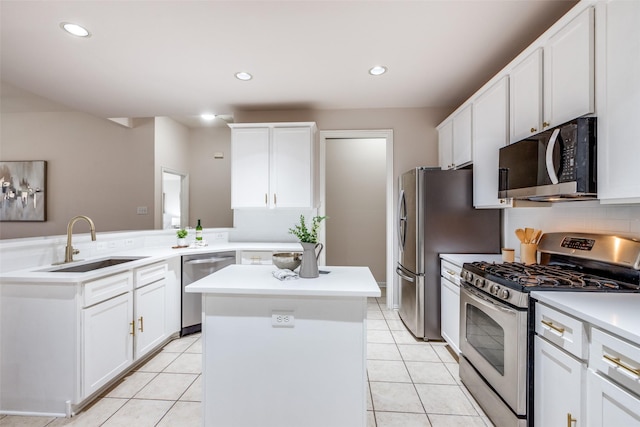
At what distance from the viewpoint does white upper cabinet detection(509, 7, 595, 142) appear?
154cm

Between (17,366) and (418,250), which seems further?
(418,250)

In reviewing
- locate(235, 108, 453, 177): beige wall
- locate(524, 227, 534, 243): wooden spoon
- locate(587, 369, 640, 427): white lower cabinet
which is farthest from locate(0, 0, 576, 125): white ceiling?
locate(587, 369, 640, 427): white lower cabinet

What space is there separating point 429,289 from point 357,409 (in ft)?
5.37

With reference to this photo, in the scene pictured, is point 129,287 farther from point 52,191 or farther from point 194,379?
point 52,191

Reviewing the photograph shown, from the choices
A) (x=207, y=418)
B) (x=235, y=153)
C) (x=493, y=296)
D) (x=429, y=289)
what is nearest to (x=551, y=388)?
(x=493, y=296)

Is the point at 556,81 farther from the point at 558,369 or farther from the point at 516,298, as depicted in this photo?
the point at 558,369

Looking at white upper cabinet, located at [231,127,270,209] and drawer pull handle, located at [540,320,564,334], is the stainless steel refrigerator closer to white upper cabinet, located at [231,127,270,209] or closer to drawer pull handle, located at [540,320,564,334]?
drawer pull handle, located at [540,320,564,334]

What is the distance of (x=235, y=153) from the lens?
367cm

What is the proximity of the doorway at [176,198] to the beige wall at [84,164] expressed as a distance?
0.71m

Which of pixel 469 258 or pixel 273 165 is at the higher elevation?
pixel 273 165

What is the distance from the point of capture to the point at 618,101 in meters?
1.38

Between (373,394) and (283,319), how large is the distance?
106 centimetres

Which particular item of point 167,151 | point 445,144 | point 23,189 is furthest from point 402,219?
point 23,189

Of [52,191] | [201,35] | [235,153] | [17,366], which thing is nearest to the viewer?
[17,366]
